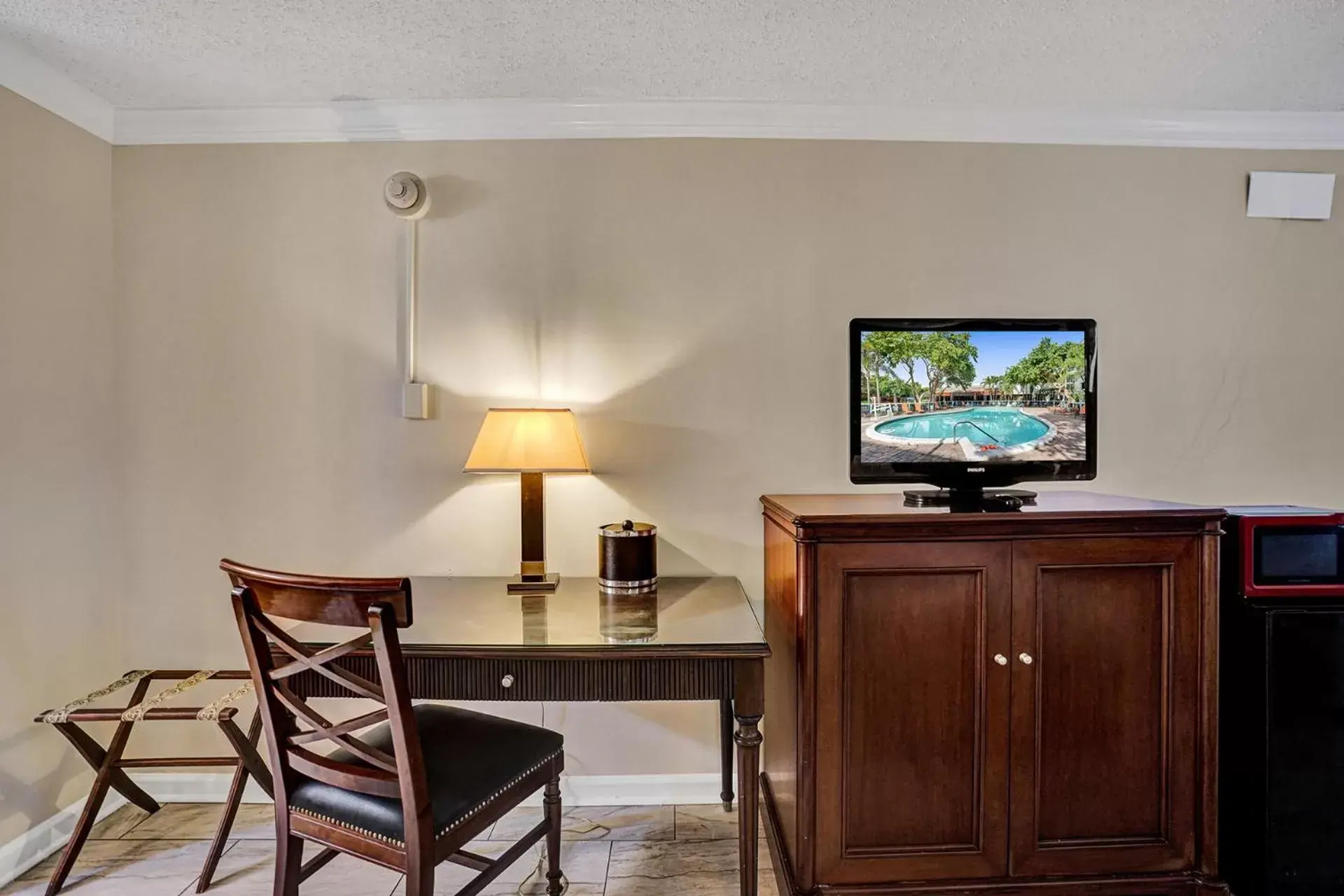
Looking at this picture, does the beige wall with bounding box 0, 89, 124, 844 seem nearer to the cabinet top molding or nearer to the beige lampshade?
the beige lampshade

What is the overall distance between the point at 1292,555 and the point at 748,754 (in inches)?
56.5

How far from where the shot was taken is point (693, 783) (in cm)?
229

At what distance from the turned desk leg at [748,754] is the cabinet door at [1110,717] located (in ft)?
2.10

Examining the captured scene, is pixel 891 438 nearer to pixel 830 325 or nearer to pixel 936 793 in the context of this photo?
pixel 830 325

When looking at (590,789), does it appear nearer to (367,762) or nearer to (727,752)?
(727,752)

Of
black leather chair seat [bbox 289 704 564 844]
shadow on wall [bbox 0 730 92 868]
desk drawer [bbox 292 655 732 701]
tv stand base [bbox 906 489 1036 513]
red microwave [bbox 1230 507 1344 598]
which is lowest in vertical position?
shadow on wall [bbox 0 730 92 868]

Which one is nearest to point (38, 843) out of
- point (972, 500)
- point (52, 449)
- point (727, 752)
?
point (52, 449)

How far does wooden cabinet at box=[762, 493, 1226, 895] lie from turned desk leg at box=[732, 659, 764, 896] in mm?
118

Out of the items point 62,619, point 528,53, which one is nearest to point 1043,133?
point 528,53

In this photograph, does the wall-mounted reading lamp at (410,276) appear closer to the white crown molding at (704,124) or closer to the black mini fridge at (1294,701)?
the white crown molding at (704,124)

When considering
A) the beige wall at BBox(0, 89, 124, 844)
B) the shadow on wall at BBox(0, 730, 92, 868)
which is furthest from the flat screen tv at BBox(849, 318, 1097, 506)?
the shadow on wall at BBox(0, 730, 92, 868)

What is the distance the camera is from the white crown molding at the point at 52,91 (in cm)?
191

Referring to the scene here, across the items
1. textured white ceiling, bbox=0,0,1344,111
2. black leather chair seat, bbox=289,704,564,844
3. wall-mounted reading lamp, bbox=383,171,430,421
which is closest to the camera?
black leather chair seat, bbox=289,704,564,844

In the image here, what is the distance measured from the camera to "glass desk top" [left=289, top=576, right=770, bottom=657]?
1615 mm
